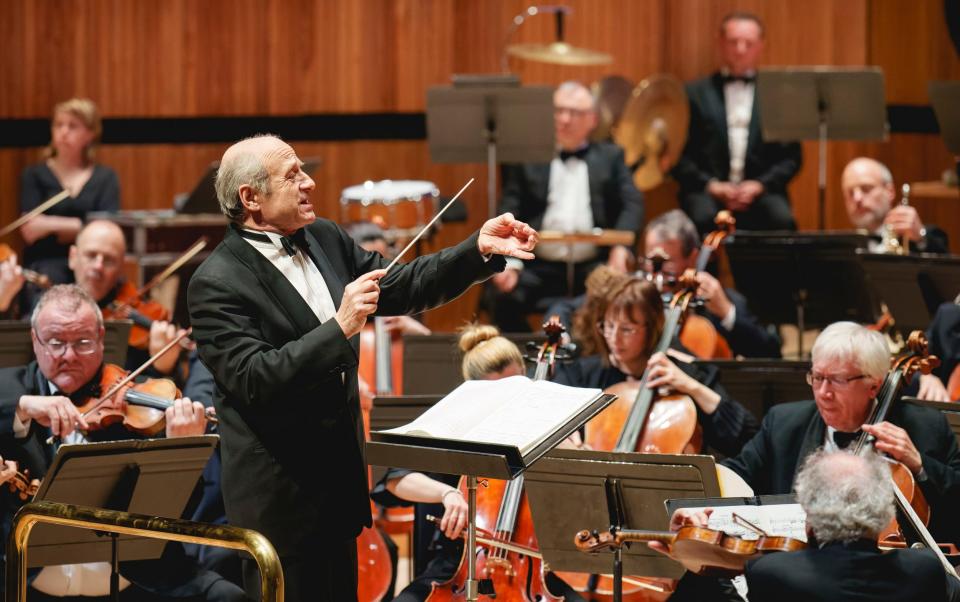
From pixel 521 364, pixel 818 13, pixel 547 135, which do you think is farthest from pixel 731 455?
pixel 818 13

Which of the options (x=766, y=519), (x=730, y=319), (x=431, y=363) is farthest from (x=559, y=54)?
(x=766, y=519)

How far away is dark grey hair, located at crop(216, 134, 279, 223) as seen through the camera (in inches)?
105

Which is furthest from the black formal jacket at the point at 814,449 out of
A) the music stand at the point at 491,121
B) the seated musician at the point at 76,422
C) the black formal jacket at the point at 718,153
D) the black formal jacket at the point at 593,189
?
the black formal jacket at the point at 718,153

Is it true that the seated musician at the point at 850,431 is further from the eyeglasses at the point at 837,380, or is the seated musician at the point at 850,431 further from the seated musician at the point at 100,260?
the seated musician at the point at 100,260

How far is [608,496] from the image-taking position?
120 inches

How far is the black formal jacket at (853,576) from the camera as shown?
248cm

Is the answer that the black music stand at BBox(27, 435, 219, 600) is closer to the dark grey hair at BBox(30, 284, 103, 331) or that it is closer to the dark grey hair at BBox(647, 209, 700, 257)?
the dark grey hair at BBox(30, 284, 103, 331)

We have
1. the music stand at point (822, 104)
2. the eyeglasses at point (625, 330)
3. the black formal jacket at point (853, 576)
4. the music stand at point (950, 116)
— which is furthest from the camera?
the music stand at point (822, 104)

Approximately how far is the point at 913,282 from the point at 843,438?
151cm

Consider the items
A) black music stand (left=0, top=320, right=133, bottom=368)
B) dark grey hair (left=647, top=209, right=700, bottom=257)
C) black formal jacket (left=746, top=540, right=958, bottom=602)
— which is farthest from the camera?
dark grey hair (left=647, top=209, right=700, bottom=257)

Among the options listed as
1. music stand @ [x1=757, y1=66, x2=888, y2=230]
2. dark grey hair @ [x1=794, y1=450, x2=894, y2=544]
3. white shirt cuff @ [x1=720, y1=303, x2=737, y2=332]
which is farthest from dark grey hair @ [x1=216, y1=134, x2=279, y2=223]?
music stand @ [x1=757, y1=66, x2=888, y2=230]

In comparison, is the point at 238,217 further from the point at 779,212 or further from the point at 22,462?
the point at 779,212

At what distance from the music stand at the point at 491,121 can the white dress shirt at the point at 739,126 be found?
124 cm

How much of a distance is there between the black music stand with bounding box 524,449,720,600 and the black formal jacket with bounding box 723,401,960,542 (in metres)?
0.57
